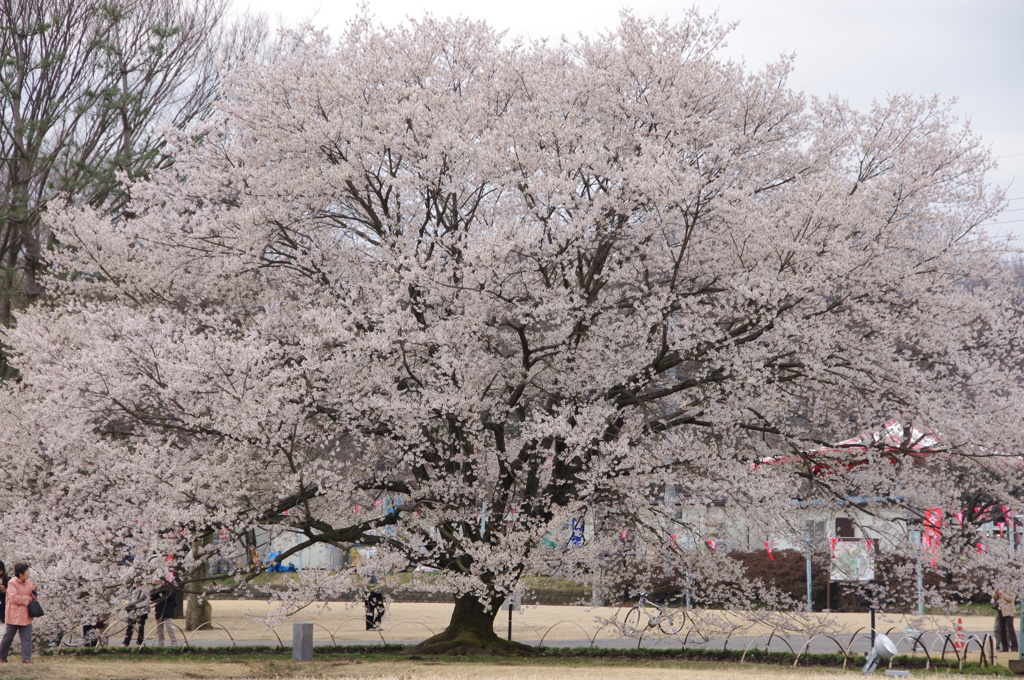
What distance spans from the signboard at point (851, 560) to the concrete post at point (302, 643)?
27.2 ft

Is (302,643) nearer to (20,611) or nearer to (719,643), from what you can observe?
(20,611)

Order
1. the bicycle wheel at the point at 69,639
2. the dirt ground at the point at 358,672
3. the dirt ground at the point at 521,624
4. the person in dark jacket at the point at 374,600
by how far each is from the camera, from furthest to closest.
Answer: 1. the dirt ground at the point at 521,624
2. the bicycle wheel at the point at 69,639
3. the person in dark jacket at the point at 374,600
4. the dirt ground at the point at 358,672

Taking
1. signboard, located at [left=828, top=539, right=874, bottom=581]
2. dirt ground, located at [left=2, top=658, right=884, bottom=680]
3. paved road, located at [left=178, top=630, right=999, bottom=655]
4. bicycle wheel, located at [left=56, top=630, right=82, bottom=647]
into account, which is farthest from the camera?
paved road, located at [left=178, top=630, right=999, bottom=655]

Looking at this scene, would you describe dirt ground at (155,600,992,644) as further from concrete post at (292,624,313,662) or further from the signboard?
the signboard

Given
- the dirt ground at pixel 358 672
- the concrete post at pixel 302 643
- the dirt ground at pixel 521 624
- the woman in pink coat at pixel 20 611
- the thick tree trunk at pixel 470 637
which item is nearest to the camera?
the dirt ground at pixel 358 672

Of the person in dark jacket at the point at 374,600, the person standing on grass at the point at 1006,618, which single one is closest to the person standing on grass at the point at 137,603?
the person in dark jacket at the point at 374,600

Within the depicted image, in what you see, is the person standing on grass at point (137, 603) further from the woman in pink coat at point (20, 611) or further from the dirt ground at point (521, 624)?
the dirt ground at point (521, 624)

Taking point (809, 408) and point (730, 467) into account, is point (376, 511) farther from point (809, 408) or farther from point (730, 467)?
point (809, 408)

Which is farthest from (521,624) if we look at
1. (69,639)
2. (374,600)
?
(69,639)

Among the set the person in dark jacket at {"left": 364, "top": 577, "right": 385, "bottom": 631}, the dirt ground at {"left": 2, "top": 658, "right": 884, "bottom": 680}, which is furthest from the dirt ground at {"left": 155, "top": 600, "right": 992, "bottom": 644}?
the dirt ground at {"left": 2, "top": 658, "right": 884, "bottom": 680}

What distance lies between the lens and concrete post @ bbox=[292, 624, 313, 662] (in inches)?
588

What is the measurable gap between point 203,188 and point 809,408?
10117 millimetres

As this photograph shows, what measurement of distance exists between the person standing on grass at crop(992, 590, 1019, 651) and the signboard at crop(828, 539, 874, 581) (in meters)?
2.61

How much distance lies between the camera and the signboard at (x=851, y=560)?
600 inches
